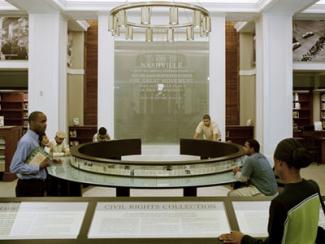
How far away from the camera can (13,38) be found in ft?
36.7

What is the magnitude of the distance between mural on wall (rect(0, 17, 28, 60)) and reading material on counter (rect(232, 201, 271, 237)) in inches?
399

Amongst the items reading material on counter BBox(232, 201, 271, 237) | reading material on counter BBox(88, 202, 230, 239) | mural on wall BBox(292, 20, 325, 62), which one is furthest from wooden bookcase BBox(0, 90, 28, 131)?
reading material on counter BBox(232, 201, 271, 237)

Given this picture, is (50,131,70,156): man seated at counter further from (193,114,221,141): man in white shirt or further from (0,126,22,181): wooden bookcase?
(193,114,221,141): man in white shirt

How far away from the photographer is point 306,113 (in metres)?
A: 15.1

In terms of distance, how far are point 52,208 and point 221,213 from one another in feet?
3.80

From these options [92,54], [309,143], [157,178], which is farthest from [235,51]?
[157,178]

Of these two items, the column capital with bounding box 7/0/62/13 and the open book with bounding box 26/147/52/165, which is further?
the column capital with bounding box 7/0/62/13

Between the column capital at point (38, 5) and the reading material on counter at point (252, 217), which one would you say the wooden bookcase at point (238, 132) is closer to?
the column capital at point (38, 5)

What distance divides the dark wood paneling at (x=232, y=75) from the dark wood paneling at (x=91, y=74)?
15.8 ft

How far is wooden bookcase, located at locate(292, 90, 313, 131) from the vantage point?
14.9 metres

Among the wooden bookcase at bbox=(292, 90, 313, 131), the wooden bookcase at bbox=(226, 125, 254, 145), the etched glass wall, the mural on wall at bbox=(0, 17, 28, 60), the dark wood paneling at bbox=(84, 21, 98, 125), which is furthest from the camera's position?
the wooden bookcase at bbox=(292, 90, 313, 131)

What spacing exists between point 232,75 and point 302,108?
3785 mm

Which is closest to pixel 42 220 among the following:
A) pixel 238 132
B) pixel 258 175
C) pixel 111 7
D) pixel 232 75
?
pixel 258 175

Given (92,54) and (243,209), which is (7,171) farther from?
(243,209)
